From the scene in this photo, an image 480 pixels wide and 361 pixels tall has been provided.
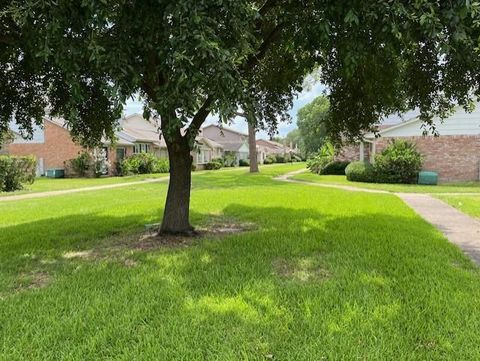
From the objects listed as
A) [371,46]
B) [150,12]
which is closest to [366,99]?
[371,46]

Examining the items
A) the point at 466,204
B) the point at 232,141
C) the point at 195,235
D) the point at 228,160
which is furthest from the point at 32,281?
the point at 232,141

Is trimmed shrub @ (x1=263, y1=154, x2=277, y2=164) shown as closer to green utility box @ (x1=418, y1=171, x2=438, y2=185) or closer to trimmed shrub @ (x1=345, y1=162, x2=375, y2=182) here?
trimmed shrub @ (x1=345, y1=162, x2=375, y2=182)

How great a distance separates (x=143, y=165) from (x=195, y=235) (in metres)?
29.0

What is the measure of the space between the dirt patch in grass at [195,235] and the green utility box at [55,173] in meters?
26.6

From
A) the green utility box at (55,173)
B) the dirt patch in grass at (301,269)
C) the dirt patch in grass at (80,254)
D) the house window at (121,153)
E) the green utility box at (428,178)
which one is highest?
the house window at (121,153)

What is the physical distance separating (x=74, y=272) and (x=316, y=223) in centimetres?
513

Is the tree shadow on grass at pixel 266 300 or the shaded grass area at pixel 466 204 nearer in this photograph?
the tree shadow on grass at pixel 266 300

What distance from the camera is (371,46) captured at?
5457mm

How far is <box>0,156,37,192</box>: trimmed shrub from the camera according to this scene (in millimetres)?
20875

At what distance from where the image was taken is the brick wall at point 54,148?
112 feet

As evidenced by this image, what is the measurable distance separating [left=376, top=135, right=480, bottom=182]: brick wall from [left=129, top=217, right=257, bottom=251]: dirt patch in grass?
1793cm

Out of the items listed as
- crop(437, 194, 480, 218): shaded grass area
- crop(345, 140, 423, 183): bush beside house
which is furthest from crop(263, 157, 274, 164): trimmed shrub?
crop(437, 194, 480, 218): shaded grass area

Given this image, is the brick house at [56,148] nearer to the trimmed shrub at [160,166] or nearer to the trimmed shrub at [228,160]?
the trimmed shrub at [160,166]

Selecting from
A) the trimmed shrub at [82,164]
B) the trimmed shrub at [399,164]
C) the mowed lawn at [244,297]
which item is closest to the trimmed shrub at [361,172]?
the trimmed shrub at [399,164]
